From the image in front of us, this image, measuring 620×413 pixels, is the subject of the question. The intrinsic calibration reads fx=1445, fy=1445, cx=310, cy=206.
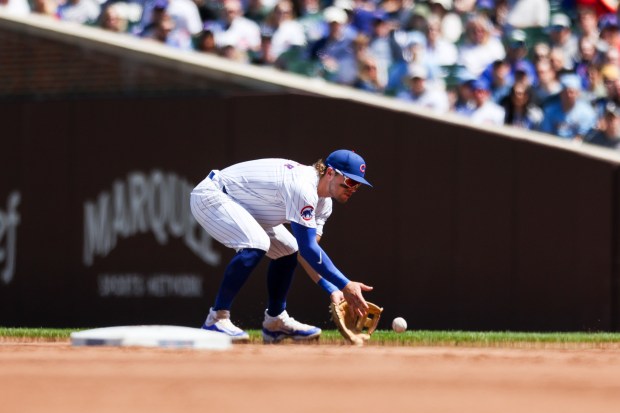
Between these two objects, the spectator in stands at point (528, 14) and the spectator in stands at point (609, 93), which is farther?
the spectator in stands at point (528, 14)

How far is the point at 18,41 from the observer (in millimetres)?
14688

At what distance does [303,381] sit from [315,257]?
243cm

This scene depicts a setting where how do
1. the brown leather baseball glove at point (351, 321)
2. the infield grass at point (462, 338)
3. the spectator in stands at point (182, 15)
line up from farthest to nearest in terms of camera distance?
the spectator in stands at point (182, 15) < the infield grass at point (462, 338) < the brown leather baseball glove at point (351, 321)

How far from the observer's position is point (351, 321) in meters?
10.6

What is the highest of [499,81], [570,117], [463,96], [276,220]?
[499,81]

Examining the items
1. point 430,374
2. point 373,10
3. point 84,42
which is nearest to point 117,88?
point 84,42

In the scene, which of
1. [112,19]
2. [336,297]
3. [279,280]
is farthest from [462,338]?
[112,19]

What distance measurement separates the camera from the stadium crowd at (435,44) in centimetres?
1364

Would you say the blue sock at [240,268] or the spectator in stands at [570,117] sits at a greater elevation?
the spectator in stands at [570,117]

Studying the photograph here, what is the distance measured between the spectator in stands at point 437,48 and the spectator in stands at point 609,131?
1719 millimetres

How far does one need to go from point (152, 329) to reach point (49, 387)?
3020 millimetres

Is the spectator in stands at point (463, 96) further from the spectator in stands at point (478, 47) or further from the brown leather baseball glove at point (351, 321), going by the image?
the brown leather baseball glove at point (351, 321)

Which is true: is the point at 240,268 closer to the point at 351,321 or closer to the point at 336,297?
the point at 336,297

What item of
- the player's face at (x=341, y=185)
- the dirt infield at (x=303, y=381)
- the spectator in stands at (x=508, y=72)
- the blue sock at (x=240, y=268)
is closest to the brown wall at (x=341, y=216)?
the spectator in stands at (x=508, y=72)
